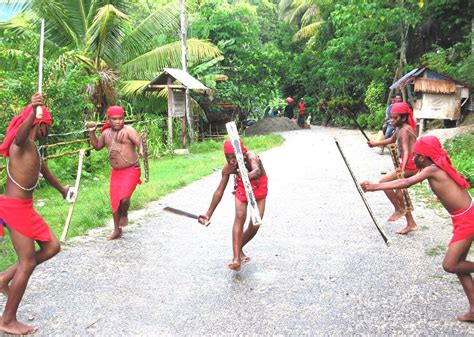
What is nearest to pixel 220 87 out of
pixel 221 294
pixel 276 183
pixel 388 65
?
pixel 388 65

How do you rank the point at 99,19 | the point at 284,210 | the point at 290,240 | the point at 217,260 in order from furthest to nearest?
the point at 99,19, the point at 284,210, the point at 290,240, the point at 217,260

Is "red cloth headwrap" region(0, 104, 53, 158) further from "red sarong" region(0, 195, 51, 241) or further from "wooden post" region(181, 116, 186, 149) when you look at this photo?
"wooden post" region(181, 116, 186, 149)

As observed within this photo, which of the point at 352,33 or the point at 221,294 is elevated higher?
the point at 352,33

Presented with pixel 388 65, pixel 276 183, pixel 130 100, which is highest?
pixel 388 65

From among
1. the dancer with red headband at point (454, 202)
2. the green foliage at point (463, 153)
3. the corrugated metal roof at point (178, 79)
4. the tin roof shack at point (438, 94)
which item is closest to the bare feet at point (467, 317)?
the dancer with red headband at point (454, 202)

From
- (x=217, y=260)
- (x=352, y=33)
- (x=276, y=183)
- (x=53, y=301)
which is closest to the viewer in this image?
(x=53, y=301)

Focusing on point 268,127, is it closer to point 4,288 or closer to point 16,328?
point 4,288

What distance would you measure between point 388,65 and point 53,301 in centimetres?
2123

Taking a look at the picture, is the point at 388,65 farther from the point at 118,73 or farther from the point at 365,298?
the point at 365,298

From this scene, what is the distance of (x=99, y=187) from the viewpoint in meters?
10.5

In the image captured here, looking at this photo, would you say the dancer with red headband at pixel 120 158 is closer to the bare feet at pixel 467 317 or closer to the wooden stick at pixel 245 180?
the wooden stick at pixel 245 180

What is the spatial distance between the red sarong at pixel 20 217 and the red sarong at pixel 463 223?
334 cm

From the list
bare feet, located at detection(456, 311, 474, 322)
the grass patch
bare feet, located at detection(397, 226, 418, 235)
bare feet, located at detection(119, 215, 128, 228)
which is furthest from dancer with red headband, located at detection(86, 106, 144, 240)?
bare feet, located at detection(456, 311, 474, 322)

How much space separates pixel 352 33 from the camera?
21078 mm
